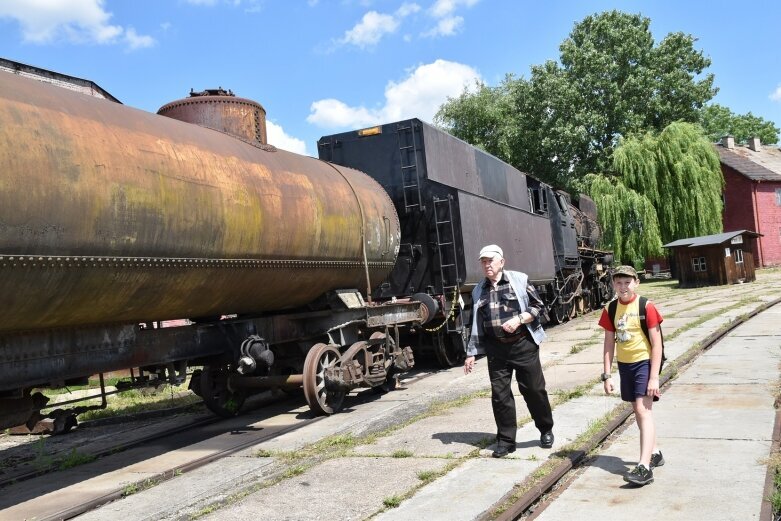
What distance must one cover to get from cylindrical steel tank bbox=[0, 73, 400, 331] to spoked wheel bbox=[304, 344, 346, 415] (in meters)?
0.68

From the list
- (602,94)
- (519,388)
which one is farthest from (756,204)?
(519,388)

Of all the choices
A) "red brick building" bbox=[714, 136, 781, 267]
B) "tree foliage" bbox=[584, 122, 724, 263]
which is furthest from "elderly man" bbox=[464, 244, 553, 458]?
"red brick building" bbox=[714, 136, 781, 267]

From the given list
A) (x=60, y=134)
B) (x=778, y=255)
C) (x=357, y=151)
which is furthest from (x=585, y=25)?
(x=60, y=134)

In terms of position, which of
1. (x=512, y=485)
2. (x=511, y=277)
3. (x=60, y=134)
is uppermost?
(x=60, y=134)

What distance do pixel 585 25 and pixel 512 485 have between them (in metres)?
45.0

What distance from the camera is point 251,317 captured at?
25.6 ft

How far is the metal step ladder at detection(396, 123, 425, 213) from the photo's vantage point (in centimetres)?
1049

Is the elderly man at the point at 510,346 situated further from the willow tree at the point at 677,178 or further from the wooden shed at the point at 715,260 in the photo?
the willow tree at the point at 677,178

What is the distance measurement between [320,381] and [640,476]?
419 centimetres

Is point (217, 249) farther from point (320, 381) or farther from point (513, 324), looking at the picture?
point (513, 324)

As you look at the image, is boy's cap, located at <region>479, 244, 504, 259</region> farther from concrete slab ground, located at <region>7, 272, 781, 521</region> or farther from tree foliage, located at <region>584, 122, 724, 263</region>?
tree foliage, located at <region>584, 122, 724, 263</region>

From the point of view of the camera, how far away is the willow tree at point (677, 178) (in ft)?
114

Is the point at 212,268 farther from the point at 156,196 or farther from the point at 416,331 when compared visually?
the point at 416,331

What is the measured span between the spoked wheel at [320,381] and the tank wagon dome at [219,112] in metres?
2.45
